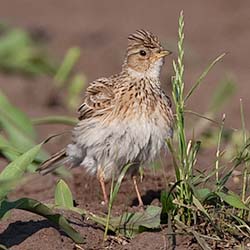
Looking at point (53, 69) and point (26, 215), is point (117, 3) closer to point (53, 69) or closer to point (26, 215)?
point (53, 69)

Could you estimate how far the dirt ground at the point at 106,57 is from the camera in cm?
550

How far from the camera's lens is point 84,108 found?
23.3 feet

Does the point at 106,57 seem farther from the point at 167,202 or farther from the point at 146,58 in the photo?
the point at 167,202

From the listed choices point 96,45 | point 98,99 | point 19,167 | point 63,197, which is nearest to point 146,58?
point 98,99

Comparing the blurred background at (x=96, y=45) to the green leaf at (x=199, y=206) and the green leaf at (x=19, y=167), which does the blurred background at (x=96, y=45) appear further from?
the green leaf at (x=199, y=206)

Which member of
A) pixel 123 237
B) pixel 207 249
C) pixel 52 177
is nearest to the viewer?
pixel 207 249

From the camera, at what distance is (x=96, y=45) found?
46.6 ft

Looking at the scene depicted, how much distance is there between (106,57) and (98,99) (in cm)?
642

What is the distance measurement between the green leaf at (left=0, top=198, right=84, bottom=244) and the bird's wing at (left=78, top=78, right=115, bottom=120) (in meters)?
1.55

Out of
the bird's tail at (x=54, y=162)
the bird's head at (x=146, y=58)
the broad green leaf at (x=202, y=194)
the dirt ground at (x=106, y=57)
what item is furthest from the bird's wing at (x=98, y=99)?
the broad green leaf at (x=202, y=194)

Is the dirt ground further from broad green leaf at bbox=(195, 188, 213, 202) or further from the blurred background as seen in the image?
broad green leaf at bbox=(195, 188, 213, 202)

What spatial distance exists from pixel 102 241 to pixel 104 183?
150 cm

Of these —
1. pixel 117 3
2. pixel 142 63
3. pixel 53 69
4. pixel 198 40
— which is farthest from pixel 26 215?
pixel 117 3

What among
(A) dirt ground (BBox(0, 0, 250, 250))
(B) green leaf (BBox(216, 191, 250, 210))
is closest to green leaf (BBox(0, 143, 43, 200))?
(A) dirt ground (BBox(0, 0, 250, 250))
